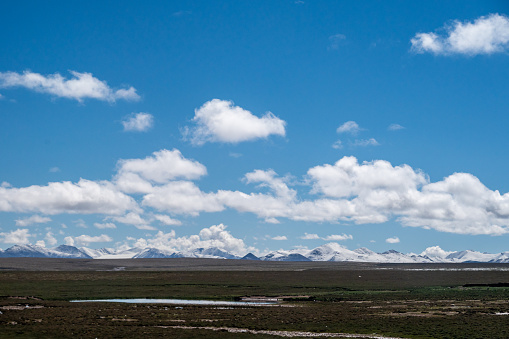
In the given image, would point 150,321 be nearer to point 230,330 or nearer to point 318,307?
point 230,330

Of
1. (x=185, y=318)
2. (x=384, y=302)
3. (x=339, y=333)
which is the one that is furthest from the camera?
(x=384, y=302)

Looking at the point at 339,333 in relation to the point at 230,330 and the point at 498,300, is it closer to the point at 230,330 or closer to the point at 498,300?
the point at 230,330

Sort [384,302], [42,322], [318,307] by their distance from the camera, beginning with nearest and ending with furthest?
[42,322], [318,307], [384,302]

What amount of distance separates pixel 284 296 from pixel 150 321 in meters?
37.4

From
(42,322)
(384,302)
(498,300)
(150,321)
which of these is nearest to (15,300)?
(42,322)

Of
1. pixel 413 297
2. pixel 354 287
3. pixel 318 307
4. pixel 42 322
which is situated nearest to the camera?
pixel 42 322

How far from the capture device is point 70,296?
269 ft

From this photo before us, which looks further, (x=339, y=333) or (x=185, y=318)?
(x=185, y=318)

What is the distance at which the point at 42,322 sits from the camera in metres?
50.8

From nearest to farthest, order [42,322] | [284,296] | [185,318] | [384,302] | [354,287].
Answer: [42,322] < [185,318] < [384,302] < [284,296] < [354,287]

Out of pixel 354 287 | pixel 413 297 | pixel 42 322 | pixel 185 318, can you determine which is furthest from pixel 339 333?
pixel 354 287

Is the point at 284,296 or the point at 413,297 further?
the point at 284,296

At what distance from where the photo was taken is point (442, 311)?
60.1m

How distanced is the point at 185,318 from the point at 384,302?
31.2 meters
